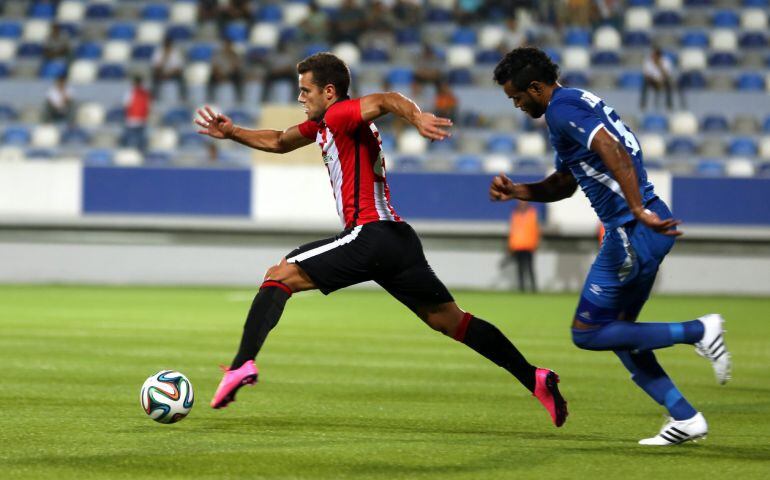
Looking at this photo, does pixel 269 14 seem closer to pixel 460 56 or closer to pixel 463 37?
pixel 463 37

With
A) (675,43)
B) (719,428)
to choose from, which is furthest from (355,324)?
(675,43)

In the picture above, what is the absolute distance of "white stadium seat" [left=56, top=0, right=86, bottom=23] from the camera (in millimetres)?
29341

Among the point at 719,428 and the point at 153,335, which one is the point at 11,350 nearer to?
the point at 153,335

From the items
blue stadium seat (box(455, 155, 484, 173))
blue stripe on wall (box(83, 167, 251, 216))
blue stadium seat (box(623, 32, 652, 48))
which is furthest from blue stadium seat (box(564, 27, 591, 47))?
blue stripe on wall (box(83, 167, 251, 216))

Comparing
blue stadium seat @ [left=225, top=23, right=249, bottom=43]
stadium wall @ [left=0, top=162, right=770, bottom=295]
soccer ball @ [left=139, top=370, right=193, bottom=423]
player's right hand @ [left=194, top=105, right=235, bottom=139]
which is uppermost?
blue stadium seat @ [left=225, top=23, right=249, bottom=43]

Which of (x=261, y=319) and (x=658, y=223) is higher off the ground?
(x=658, y=223)

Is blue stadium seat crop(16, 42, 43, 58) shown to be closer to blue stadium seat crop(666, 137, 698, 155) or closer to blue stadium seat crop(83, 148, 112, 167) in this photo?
blue stadium seat crop(83, 148, 112, 167)

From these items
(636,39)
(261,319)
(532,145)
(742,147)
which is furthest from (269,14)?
(261,319)

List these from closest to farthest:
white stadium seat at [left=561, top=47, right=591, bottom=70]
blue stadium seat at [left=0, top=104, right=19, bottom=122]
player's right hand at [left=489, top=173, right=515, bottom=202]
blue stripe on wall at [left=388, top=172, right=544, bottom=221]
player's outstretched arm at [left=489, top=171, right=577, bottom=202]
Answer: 1. player's outstretched arm at [left=489, top=171, right=577, bottom=202]
2. player's right hand at [left=489, top=173, right=515, bottom=202]
3. blue stripe on wall at [left=388, top=172, right=544, bottom=221]
4. white stadium seat at [left=561, top=47, right=591, bottom=70]
5. blue stadium seat at [left=0, top=104, right=19, bottom=122]

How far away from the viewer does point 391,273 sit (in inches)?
297

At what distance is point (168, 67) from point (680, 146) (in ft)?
32.2

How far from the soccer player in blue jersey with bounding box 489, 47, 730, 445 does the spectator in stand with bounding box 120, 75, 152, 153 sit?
745 inches

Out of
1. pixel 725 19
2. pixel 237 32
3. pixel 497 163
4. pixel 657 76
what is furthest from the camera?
pixel 237 32

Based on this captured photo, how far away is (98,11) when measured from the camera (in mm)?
29438
